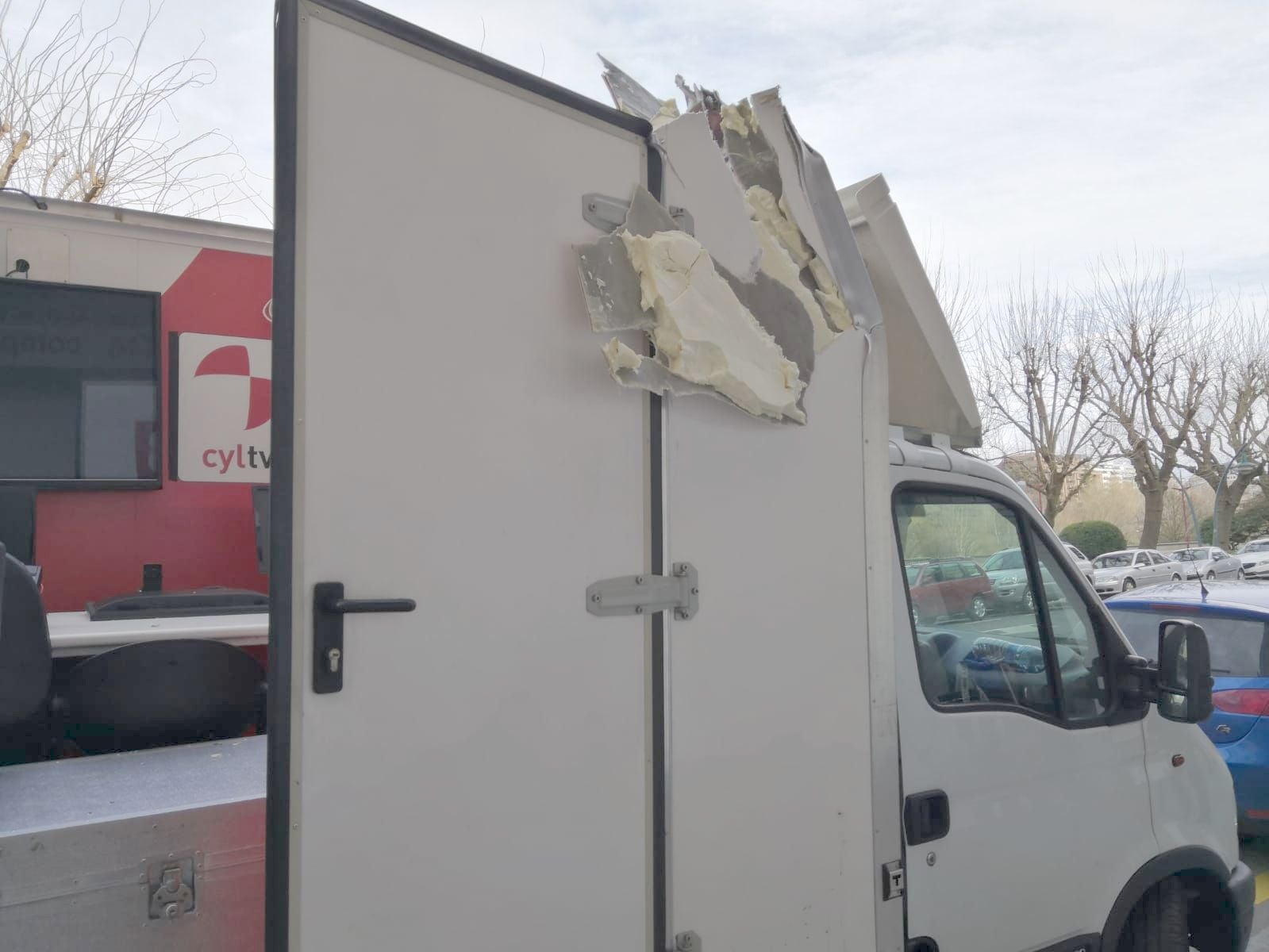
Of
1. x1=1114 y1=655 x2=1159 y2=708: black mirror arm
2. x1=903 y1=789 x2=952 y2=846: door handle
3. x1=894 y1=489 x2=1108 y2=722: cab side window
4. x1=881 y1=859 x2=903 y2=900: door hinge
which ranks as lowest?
x1=881 y1=859 x2=903 y2=900: door hinge

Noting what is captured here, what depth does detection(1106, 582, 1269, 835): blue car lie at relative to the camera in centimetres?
550

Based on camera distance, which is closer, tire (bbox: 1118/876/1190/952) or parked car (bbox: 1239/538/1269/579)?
tire (bbox: 1118/876/1190/952)

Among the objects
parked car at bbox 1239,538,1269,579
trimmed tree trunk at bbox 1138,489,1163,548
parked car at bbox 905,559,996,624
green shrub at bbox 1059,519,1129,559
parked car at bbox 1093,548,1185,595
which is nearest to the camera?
parked car at bbox 905,559,996,624

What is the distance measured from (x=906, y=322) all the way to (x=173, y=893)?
6.85 feet

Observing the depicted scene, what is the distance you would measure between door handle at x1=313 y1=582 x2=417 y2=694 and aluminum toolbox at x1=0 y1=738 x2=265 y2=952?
36 cm

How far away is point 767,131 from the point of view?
7.55 feet

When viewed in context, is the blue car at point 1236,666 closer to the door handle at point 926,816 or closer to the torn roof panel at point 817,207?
the door handle at point 926,816

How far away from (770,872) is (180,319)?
2.75m

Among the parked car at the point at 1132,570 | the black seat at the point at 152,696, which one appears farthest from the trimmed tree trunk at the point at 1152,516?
the black seat at the point at 152,696

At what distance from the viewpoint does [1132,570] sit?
28062 millimetres

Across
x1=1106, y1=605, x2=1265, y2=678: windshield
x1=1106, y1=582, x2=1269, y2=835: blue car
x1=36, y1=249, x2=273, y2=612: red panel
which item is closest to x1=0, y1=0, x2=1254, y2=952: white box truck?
x1=36, y1=249, x2=273, y2=612: red panel

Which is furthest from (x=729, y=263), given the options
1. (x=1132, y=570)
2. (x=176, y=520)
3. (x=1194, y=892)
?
(x=1132, y=570)

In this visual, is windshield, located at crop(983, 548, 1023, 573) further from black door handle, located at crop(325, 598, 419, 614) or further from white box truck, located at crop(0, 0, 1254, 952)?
black door handle, located at crop(325, 598, 419, 614)

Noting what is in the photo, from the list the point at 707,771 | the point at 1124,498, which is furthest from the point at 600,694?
the point at 1124,498
